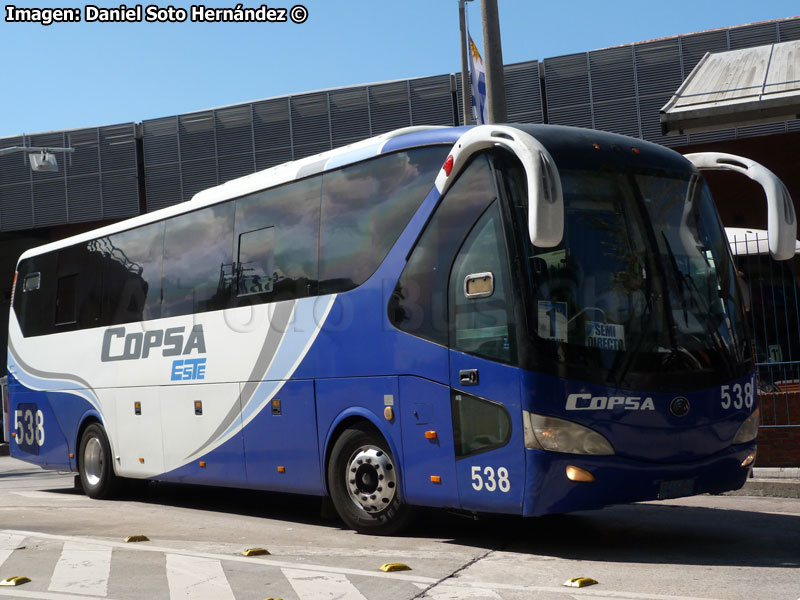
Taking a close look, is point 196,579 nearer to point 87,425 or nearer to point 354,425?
point 354,425

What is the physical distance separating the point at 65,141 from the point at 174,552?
93.2 ft

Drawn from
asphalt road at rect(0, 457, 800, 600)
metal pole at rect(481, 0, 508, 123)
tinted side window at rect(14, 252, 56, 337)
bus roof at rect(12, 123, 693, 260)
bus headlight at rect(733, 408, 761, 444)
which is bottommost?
asphalt road at rect(0, 457, 800, 600)

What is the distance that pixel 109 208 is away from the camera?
113ft

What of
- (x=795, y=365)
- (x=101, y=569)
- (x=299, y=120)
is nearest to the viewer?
(x=101, y=569)

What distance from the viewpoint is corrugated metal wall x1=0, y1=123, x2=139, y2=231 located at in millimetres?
34188

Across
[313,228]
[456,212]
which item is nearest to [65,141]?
[313,228]

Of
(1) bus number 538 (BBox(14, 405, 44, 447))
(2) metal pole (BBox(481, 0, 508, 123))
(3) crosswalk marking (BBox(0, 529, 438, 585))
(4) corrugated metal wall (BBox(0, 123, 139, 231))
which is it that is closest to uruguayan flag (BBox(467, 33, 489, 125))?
(2) metal pole (BBox(481, 0, 508, 123))

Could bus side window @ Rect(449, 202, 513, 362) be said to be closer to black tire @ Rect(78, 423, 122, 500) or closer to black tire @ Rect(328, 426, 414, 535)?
black tire @ Rect(328, 426, 414, 535)

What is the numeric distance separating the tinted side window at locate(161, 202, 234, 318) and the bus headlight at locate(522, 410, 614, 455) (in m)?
4.76

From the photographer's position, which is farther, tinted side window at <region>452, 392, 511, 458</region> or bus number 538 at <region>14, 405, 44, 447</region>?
bus number 538 at <region>14, 405, 44, 447</region>

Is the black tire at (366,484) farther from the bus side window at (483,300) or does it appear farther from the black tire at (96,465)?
the black tire at (96,465)

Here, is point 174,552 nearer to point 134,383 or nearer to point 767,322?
point 134,383

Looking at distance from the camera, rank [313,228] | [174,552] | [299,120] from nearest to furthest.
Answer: [174,552] → [313,228] → [299,120]

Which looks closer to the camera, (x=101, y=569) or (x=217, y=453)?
(x=101, y=569)
